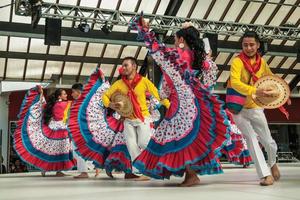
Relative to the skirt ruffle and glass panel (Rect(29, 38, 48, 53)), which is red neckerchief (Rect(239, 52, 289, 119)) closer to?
the skirt ruffle

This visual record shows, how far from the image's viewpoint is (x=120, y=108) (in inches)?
143

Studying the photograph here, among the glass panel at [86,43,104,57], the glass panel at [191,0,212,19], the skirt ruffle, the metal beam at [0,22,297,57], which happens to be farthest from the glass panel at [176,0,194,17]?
the skirt ruffle

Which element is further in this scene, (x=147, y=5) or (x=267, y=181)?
(x=147, y=5)

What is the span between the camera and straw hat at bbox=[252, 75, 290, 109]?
8.89 ft

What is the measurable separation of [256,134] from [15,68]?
40.1ft

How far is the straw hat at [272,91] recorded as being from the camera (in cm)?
271

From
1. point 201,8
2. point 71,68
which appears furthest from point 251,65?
point 71,68

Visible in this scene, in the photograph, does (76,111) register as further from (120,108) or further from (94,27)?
(94,27)

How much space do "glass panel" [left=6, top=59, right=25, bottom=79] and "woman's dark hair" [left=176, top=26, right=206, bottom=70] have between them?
1135cm

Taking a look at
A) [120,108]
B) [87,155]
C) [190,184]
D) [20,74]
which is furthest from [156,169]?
[20,74]

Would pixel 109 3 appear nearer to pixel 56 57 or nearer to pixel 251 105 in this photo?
pixel 56 57

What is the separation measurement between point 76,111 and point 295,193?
2836 millimetres

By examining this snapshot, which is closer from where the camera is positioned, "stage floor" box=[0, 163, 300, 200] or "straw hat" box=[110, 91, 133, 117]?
"stage floor" box=[0, 163, 300, 200]

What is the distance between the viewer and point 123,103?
3.63 metres
